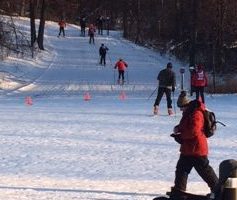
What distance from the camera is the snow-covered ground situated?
9.40 meters

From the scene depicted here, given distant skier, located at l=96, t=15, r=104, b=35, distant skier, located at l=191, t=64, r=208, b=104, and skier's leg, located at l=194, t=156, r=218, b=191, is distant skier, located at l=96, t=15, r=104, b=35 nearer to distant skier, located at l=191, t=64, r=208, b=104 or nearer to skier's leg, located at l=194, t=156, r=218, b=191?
distant skier, located at l=191, t=64, r=208, b=104

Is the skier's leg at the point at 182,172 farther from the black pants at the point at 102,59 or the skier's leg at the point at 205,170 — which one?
the black pants at the point at 102,59

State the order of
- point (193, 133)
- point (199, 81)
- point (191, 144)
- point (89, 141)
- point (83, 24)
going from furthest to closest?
point (83, 24)
point (199, 81)
point (89, 141)
point (191, 144)
point (193, 133)

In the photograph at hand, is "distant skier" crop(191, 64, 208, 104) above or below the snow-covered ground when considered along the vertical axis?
above

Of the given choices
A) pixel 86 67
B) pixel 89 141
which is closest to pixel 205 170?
pixel 89 141

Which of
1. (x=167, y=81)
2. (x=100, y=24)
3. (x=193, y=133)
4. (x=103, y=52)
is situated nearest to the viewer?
(x=193, y=133)

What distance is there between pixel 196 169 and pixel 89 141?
21.3 feet

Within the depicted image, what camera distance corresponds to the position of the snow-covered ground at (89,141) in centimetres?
940

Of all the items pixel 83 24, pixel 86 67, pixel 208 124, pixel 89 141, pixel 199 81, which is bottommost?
pixel 89 141

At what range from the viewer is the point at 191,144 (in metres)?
8.02

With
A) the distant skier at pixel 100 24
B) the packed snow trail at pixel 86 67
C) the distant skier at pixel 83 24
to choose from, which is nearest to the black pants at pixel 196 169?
the packed snow trail at pixel 86 67

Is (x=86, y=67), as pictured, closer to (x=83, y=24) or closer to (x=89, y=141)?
(x=83, y=24)

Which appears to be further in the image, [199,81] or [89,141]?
[199,81]

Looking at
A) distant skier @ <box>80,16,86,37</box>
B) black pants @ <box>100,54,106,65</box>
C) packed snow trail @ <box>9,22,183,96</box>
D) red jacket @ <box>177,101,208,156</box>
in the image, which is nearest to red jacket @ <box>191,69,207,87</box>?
packed snow trail @ <box>9,22,183,96</box>
